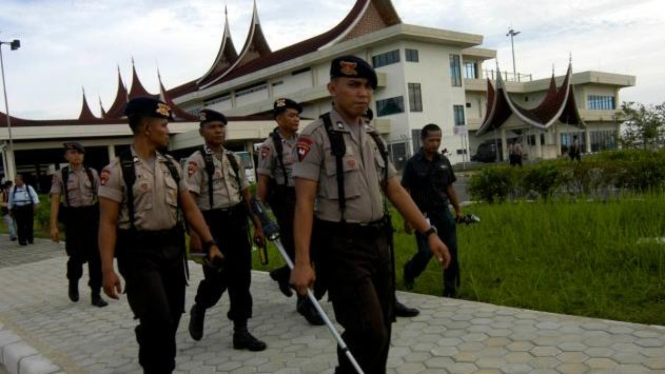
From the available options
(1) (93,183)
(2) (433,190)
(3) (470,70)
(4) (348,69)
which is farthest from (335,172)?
(3) (470,70)

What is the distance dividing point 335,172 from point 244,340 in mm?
2155

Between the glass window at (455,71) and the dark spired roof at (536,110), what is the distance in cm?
240

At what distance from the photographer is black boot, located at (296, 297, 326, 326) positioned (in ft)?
16.2

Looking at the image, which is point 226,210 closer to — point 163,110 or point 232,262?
point 232,262

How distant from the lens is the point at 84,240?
645 centimetres

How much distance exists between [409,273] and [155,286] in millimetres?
2979

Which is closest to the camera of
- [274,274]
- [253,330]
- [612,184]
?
[253,330]

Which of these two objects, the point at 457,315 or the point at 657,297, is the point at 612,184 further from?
the point at 457,315

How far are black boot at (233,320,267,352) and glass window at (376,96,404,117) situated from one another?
109ft

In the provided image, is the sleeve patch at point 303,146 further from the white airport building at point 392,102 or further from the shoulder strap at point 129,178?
the white airport building at point 392,102

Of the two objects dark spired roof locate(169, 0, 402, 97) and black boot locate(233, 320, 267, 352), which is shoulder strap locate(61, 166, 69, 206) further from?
dark spired roof locate(169, 0, 402, 97)

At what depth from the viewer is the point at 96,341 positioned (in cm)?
513

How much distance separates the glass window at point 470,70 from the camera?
161 ft

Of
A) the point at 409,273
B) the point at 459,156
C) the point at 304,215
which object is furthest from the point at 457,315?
the point at 459,156
